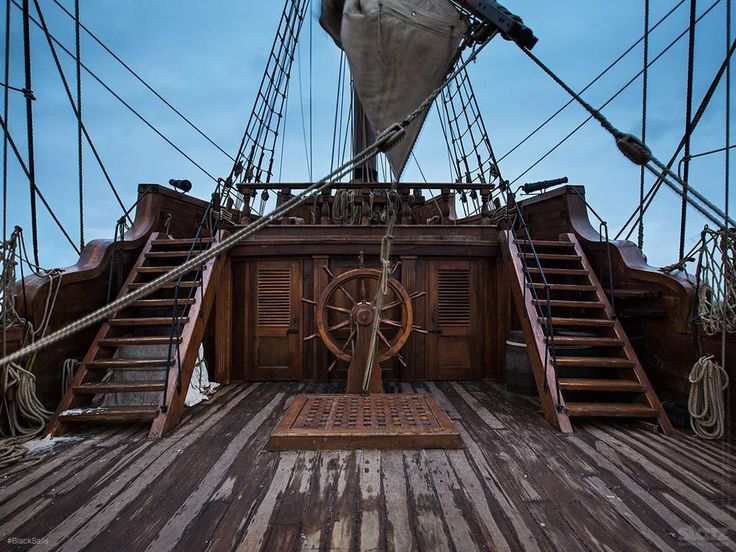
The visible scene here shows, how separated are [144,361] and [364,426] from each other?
5.47 feet

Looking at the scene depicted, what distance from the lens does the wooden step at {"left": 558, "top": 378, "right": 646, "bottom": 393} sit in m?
2.51

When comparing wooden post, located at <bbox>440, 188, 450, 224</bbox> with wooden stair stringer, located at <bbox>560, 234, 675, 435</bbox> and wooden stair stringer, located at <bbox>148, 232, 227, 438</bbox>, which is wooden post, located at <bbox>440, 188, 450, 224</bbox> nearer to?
wooden stair stringer, located at <bbox>560, 234, 675, 435</bbox>

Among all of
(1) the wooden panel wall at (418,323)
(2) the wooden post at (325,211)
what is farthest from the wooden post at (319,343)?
(2) the wooden post at (325,211)

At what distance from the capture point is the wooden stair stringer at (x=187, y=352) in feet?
7.76

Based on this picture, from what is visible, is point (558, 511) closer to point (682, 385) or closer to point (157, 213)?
point (682, 385)

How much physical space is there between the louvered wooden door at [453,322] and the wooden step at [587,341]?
1223 mm

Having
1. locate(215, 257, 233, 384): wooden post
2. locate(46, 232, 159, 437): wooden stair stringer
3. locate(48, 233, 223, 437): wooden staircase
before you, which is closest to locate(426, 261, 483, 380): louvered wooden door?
locate(215, 257, 233, 384): wooden post

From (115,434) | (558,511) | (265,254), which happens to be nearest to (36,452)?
(115,434)

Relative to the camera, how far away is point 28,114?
3.18m

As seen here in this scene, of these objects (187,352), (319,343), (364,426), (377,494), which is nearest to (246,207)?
(319,343)

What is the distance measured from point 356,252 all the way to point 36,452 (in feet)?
9.41

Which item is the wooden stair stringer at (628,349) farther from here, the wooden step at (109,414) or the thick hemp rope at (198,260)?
the wooden step at (109,414)

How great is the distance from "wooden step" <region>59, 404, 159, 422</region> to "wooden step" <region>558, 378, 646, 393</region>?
2829 mm

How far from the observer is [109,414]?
7.75ft
